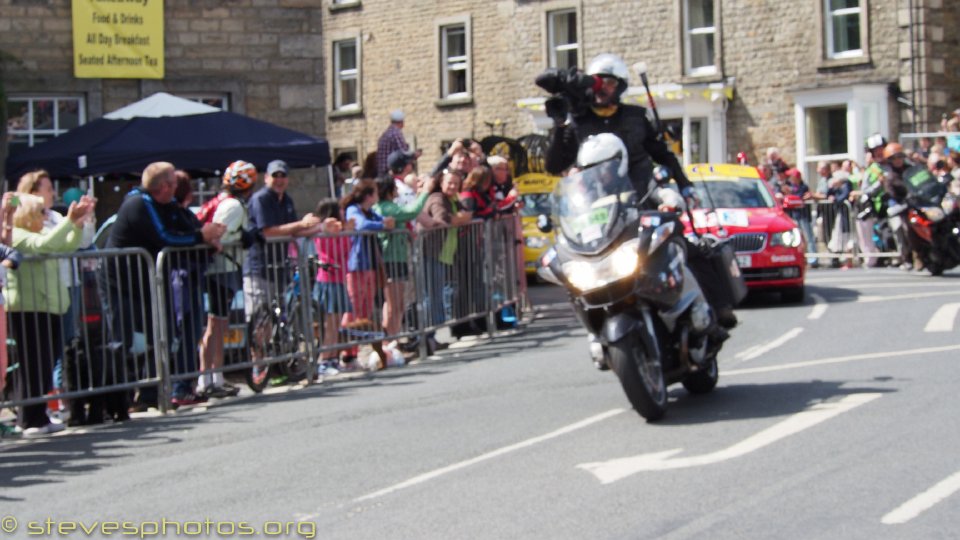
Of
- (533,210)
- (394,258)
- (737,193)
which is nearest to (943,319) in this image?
(737,193)

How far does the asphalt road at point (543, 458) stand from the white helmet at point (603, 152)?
1.62 m

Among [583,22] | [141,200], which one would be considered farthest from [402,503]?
[583,22]

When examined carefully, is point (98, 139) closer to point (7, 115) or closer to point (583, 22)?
point (7, 115)

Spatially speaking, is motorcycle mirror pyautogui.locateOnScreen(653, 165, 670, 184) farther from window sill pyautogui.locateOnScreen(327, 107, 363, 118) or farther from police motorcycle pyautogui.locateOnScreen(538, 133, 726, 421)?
window sill pyautogui.locateOnScreen(327, 107, 363, 118)

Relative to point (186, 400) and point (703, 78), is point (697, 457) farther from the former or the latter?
point (703, 78)

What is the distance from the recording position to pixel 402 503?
8.01 m

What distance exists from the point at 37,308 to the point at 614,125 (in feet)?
14.1

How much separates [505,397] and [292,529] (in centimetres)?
450

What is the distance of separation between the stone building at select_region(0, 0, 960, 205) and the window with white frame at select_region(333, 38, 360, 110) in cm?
5

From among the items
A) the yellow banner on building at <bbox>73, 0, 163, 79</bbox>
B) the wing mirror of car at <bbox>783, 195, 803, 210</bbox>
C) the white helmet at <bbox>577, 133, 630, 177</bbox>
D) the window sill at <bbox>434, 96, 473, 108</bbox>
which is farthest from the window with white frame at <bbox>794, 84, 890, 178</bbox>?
the white helmet at <bbox>577, 133, 630, 177</bbox>

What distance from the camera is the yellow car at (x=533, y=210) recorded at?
83.7 feet

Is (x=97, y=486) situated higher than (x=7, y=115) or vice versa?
(x=7, y=115)

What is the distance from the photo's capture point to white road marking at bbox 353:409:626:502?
8.37 m

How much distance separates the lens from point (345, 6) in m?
48.5
